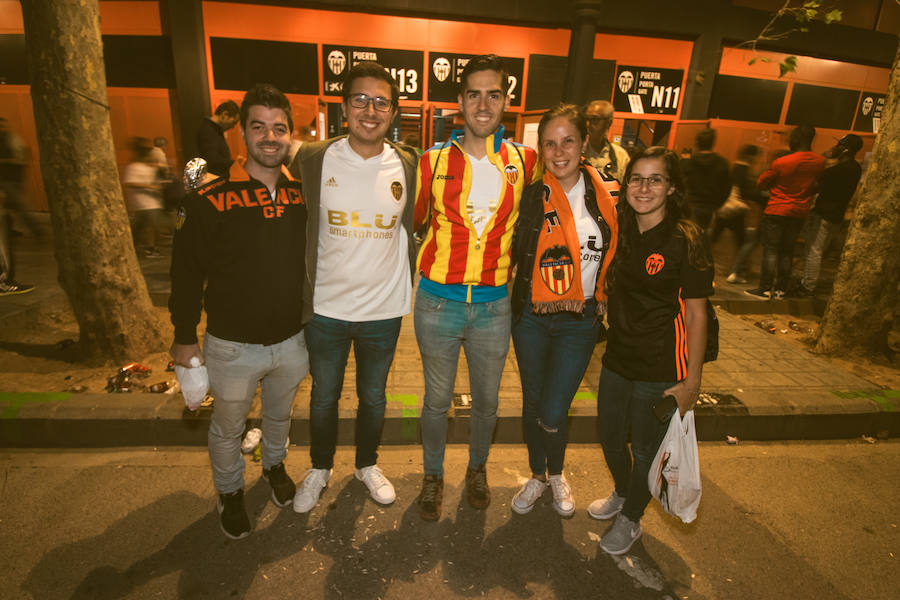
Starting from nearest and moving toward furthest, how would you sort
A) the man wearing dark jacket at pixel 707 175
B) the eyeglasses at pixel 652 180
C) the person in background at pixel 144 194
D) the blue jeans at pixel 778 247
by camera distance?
1. the eyeglasses at pixel 652 180
2. the man wearing dark jacket at pixel 707 175
3. the blue jeans at pixel 778 247
4. the person in background at pixel 144 194

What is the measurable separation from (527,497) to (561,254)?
5.29 feet

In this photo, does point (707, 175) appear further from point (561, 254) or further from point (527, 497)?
point (527, 497)

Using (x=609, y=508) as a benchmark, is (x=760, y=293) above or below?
above

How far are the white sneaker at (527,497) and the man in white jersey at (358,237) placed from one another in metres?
1.22

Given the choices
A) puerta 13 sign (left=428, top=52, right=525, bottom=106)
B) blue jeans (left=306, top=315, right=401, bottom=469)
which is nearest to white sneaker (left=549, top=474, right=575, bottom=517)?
blue jeans (left=306, top=315, right=401, bottom=469)

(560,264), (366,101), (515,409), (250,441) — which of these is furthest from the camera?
(515,409)

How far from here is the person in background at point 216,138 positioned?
19.9ft

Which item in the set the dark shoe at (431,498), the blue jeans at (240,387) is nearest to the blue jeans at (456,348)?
the dark shoe at (431,498)

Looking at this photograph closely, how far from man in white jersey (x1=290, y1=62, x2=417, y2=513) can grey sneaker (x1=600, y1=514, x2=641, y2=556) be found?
166 cm

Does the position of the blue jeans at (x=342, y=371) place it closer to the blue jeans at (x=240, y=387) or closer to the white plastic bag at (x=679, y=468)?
the blue jeans at (x=240, y=387)

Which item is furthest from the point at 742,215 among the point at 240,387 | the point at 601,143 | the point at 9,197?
the point at 9,197

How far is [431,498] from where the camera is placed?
296 cm

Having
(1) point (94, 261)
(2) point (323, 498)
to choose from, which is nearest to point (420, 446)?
(2) point (323, 498)

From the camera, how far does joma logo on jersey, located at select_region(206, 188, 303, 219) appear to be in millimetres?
2268
